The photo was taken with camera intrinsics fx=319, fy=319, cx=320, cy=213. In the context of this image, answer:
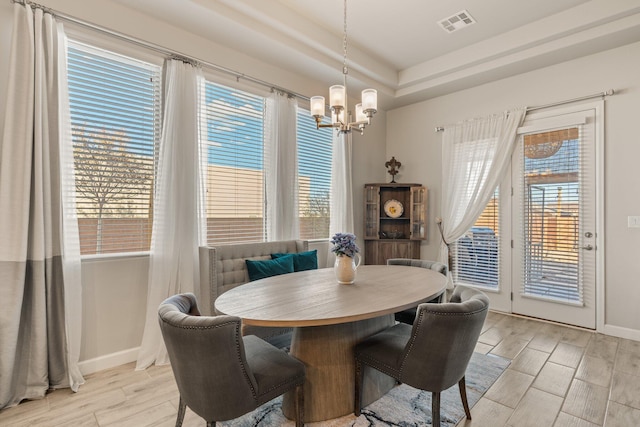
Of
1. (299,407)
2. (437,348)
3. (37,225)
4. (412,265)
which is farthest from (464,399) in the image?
(37,225)

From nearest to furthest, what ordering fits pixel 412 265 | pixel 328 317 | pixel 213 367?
pixel 213 367, pixel 328 317, pixel 412 265

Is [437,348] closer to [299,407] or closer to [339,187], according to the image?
[299,407]

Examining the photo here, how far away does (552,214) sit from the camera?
3.69 m

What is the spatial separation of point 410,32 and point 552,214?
2.62m

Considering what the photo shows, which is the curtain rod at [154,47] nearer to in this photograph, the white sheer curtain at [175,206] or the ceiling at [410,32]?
the white sheer curtain at [175,206]

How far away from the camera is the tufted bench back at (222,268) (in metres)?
2.75

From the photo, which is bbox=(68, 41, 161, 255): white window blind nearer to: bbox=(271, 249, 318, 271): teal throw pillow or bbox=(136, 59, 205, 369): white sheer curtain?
bbox=(136, 59, 205, 369): white sheer curtain

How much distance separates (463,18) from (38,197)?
4.02m

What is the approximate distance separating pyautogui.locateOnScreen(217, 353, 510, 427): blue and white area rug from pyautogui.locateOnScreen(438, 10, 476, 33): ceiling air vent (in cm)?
333

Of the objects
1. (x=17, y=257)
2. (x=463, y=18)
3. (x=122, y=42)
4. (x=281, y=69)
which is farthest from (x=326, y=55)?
(x=17, y=257)

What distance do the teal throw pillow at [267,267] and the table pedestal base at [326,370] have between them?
42.4 inches

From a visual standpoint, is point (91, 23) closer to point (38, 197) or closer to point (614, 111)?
point (38, 197)

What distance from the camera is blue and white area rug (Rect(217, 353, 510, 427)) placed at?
1.91 meters

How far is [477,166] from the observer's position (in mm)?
4176
